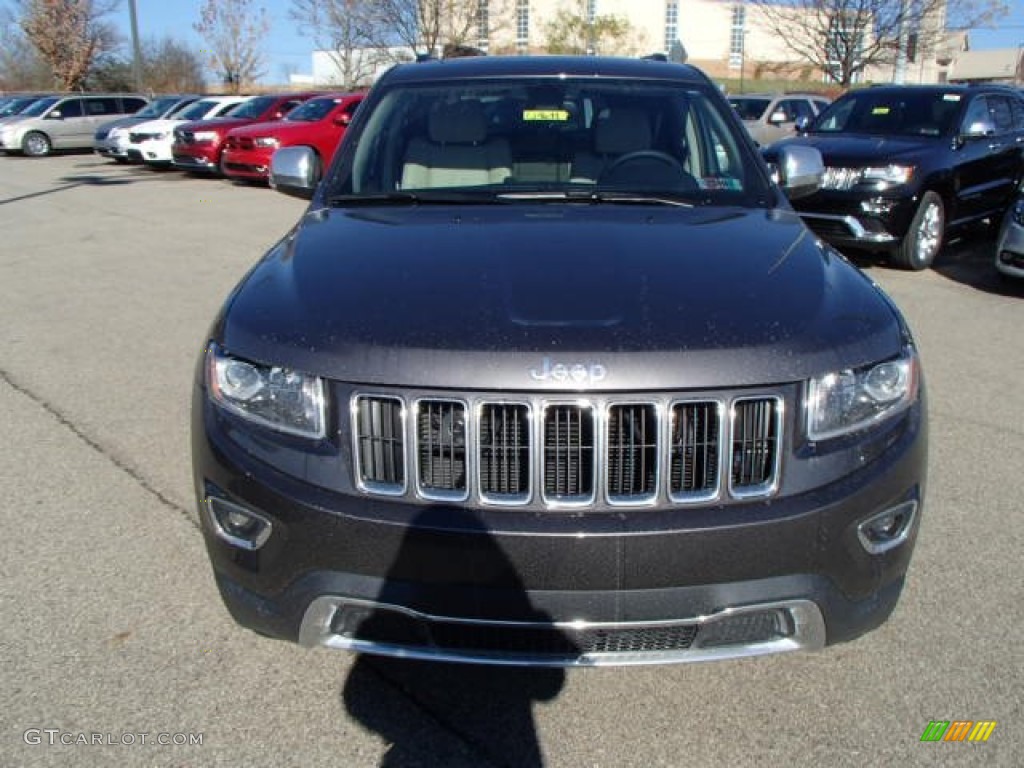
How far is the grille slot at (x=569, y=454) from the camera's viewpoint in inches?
83.7

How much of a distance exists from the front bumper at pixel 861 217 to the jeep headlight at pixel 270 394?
24.0 feet

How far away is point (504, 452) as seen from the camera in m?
2.15

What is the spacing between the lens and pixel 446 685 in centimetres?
269

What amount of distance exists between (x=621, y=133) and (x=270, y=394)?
209 cm

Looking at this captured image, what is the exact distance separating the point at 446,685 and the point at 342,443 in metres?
0.93

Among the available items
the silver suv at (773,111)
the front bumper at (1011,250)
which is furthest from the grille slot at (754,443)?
the silver suv at (773,111)

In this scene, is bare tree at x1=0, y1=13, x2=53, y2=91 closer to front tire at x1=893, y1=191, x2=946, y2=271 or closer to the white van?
the white van

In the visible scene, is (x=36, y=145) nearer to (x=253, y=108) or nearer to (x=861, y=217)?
(x=253, y=108)

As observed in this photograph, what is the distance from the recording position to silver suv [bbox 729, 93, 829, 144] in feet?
56.4

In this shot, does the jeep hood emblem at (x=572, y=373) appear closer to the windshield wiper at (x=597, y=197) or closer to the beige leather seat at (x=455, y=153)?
the windshield wiper at (x=597, y=197)

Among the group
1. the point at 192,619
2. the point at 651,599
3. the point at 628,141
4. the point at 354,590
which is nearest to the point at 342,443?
the point at 354,590

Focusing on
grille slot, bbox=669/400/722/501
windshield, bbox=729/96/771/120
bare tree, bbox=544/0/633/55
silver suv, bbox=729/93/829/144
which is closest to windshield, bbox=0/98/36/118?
windshield, bbox=729/96/771/120

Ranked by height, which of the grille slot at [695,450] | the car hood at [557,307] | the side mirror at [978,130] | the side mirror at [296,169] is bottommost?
the grille slot at [695,450]

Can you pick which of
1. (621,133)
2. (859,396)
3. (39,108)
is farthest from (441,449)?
(39,108)
